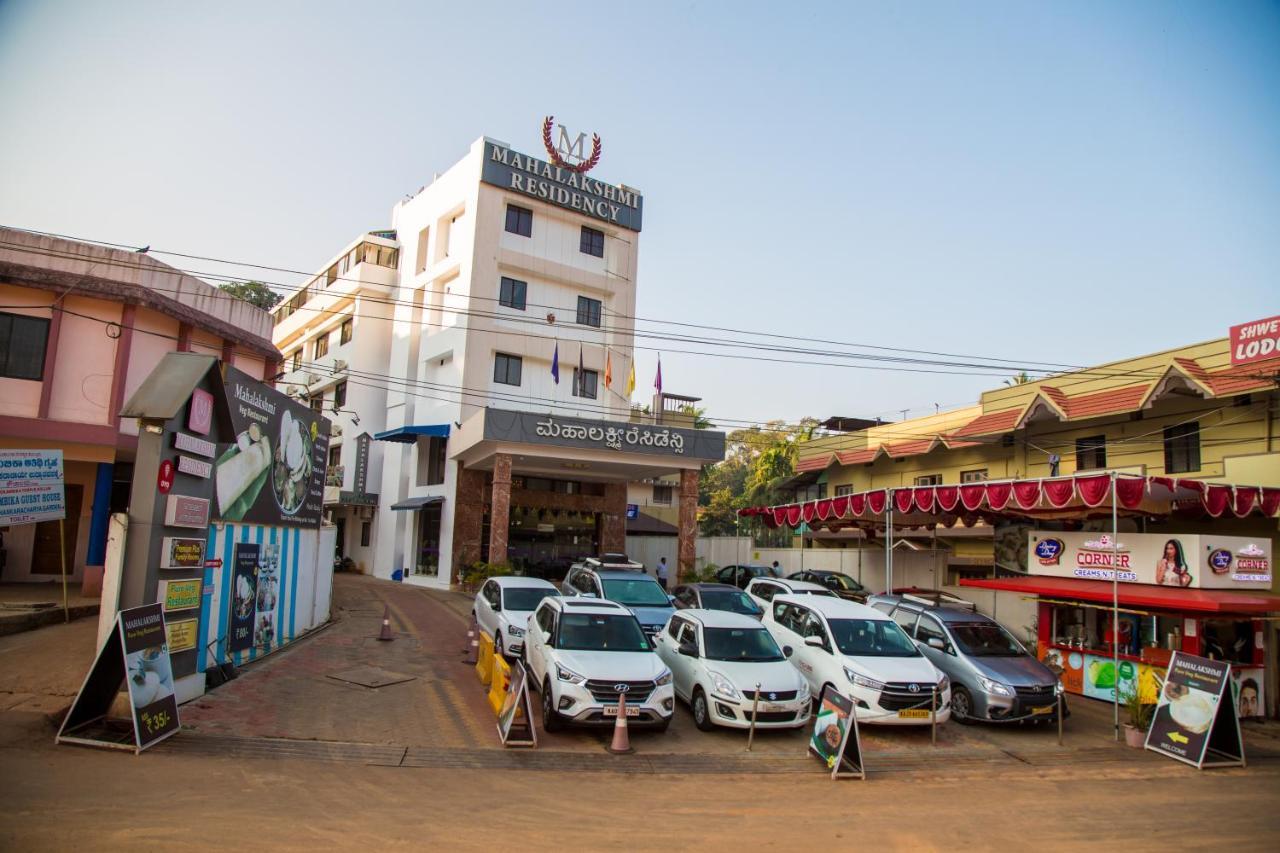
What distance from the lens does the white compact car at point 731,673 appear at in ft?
37.0

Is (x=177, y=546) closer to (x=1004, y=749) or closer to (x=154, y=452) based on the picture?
(x=154, y=452)

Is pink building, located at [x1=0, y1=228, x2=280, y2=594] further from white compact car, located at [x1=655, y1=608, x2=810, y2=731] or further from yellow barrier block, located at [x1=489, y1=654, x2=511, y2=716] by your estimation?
white compact car, located at [x1=655, y1=608, x2=810, y2=731]

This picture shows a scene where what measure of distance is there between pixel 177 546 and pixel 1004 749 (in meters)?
12.2

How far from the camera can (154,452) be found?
10633mm

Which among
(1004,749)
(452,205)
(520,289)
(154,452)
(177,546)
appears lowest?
(1004,749)

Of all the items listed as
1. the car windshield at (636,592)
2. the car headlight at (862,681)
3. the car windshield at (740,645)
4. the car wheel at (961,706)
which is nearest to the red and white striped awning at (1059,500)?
the car wheel at (961,706)

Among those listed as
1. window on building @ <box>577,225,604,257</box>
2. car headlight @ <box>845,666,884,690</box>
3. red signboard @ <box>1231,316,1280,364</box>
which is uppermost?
window on building @ <box>577,225,604,257</box>

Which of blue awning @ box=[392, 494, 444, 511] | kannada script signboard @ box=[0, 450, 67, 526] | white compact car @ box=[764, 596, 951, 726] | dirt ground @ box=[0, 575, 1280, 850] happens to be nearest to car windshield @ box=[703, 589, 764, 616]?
white compact car @ box=[764, 596, 951, 726]

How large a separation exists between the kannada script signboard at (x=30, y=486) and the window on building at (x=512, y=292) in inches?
849

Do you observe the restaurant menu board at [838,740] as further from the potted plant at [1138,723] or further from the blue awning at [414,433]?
the blue awning at [414,433]

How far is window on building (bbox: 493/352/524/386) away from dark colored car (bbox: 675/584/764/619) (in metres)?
17.8

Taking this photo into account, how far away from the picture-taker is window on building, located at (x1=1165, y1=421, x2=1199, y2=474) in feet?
64.8

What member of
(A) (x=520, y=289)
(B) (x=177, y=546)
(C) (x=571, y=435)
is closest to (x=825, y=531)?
(C) (x=571, y=435)

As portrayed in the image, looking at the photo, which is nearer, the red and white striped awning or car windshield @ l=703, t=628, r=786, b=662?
car windshield @ l=703, t=628, r=786, b=662
